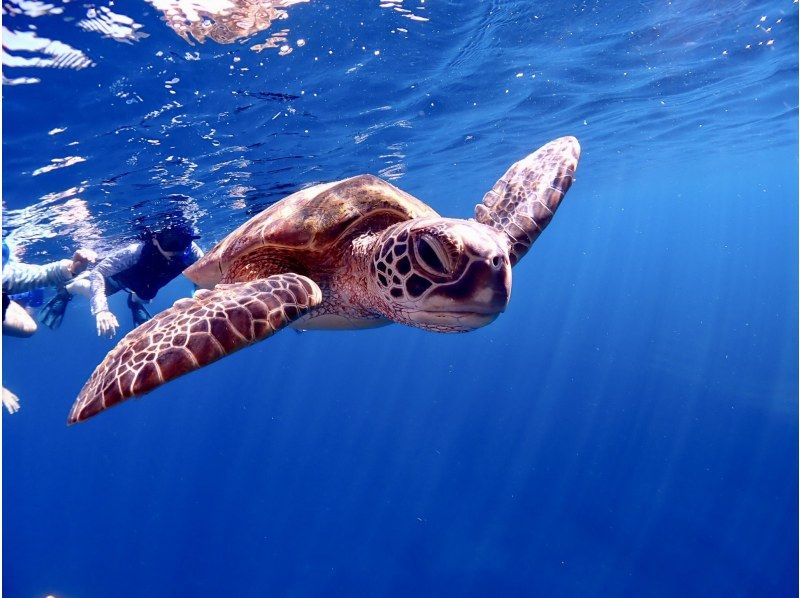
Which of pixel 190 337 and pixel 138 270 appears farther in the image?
pixel 138 270

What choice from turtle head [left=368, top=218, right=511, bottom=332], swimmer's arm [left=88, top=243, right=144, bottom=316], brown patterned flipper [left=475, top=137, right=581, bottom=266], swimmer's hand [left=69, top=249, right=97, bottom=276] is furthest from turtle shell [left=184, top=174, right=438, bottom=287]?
swimmer's arm [left=88, top=243, right=144, bottom=316]

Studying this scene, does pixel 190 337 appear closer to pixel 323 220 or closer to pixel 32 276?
pixel 323 220

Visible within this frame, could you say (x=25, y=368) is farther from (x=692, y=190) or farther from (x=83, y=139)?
(x=692, y=190)

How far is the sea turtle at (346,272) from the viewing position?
243 cm

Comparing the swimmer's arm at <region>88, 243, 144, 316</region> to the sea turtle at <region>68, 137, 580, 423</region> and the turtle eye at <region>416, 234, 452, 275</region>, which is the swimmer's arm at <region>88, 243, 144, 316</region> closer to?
the sea turtle at <region>68, 137, 580, 423</region>

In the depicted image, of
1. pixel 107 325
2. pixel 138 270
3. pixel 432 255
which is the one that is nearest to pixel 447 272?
pixel 432 255

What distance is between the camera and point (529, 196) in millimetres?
4145

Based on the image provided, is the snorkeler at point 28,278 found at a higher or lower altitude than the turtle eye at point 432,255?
lower

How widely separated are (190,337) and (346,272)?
1.55 meters

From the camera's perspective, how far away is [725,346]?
36.2 m

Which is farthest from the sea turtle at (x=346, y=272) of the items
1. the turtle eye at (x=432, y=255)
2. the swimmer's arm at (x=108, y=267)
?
the swimmer's arm at (x=108, y=267)

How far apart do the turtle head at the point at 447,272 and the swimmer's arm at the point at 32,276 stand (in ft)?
23.7

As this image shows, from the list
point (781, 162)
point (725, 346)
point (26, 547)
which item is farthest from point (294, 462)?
point (781, 162)

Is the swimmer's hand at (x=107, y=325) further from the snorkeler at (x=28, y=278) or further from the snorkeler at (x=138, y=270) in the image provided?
the snorkeler at (x=138, y=270)
